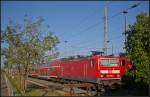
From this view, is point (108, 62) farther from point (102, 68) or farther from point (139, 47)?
point (139, 47)

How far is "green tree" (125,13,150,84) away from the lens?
2158cm

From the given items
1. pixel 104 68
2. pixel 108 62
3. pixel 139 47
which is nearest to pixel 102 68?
pixel 104 68

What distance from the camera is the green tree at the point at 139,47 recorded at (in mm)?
21578

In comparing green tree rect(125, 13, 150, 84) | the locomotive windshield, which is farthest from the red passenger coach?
green tree rect(125, 13, 150, 84)

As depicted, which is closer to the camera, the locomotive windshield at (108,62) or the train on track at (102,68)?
the train on track at (102,68)

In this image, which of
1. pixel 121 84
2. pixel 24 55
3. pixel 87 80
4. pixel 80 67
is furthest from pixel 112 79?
pixel 24 55

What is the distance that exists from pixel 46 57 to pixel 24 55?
1603mm

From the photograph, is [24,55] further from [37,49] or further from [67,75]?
[67,75]

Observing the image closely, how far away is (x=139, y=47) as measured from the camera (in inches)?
865

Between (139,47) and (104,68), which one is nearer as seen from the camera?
(139,47)

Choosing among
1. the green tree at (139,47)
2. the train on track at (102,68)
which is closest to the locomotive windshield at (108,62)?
the train on track at (102,68)

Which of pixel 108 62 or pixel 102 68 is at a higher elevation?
pixel 108 62

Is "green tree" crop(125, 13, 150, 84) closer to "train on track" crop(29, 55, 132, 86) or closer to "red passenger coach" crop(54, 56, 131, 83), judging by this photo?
"train on track" crop(29, 55, 132, 86)

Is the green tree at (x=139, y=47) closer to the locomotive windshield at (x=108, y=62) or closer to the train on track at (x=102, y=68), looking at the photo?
the train on track at (x=102, y=68)
